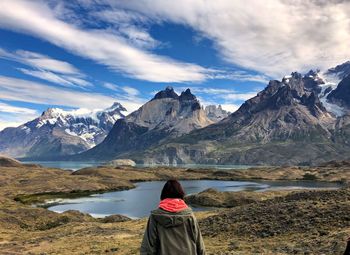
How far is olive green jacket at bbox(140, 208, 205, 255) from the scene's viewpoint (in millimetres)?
12500

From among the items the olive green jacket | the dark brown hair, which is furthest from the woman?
the dark brown hair

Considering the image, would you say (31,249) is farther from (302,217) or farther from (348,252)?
(348,252)

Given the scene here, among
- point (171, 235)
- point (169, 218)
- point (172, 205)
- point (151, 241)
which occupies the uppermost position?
point (172, 205)

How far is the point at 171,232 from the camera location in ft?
41.4

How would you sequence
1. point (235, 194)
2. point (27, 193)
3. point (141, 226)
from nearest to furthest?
point (141, 226), point (235, 194), point (27, 193)

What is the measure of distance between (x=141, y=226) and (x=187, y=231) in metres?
50.8

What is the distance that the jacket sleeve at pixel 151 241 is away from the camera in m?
12.5

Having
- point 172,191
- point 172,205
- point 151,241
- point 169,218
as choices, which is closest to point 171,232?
point 169,218

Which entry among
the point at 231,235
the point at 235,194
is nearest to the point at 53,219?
the point at 231,235

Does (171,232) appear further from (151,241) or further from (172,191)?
(172,191)

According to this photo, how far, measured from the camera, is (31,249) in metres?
45.4

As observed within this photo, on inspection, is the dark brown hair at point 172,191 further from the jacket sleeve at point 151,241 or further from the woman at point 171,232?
the jacket sleeve at point 151,241

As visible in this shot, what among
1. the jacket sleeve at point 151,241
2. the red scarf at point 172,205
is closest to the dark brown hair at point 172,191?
the red scarf at point 172,205

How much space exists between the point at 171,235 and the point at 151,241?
1.98 ft
